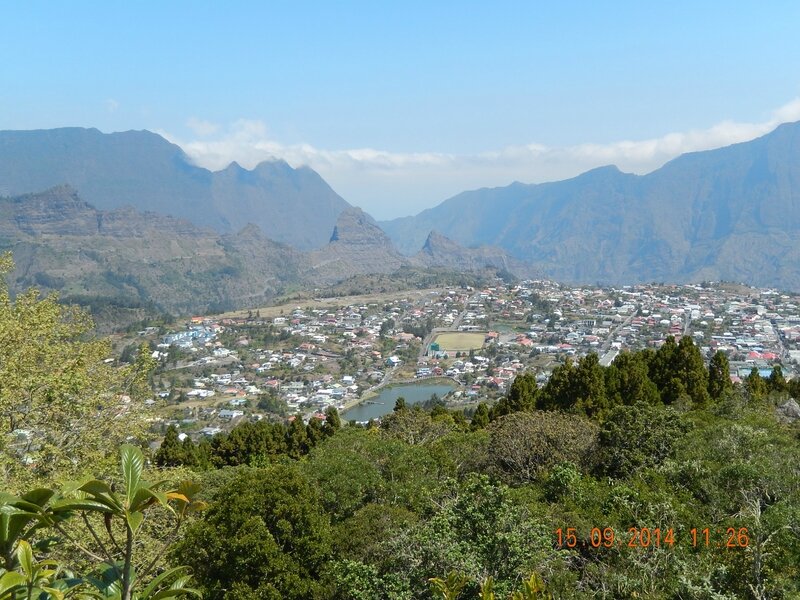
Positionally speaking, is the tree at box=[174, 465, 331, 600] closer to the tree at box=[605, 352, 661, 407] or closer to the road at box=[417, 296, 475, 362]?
the tree at box=[605, 352, 661, 407]

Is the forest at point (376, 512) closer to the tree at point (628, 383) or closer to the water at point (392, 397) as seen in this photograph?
the tree at point (628, 383)

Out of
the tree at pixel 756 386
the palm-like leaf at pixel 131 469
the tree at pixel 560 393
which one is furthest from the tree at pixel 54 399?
the tree at pixel 756 386

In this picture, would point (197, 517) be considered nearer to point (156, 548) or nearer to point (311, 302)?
point (156, 548)

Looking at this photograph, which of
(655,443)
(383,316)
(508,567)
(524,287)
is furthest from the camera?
(524,287)

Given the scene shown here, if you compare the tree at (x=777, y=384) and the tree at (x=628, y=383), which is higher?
the tree at (x=628, y=383)

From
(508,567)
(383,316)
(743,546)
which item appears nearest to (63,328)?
(508,567)

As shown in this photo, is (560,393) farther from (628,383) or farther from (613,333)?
(613,333)
